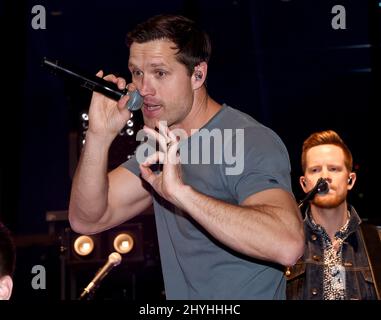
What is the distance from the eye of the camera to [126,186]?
2.83 m

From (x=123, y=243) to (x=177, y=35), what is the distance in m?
2.51

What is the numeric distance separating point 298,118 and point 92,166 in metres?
4.81

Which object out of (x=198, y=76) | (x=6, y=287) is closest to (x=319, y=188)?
(x=198, y=76)

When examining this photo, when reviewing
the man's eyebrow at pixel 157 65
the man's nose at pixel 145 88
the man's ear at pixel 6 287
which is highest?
the man's eyebrow at pixel 157 65

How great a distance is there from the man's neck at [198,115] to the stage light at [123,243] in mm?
2369

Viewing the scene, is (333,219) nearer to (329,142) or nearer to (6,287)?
(329,142)

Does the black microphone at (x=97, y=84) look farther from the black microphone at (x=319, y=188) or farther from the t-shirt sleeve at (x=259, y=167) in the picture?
the black microphone at (x=319, y=188)

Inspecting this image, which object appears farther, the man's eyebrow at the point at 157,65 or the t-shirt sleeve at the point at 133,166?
the t-shirt sleeve at the point at 133,166

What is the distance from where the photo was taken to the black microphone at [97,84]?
2.27m

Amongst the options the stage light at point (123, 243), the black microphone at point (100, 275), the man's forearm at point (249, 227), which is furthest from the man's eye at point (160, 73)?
the stage light at point (123, 243)

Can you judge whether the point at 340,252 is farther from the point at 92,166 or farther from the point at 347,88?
the point at 347,88

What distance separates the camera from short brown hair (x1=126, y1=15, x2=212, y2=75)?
2.70 m

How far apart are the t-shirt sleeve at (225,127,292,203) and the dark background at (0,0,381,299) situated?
283cm

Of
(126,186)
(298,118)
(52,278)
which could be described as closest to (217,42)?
(298,118)
